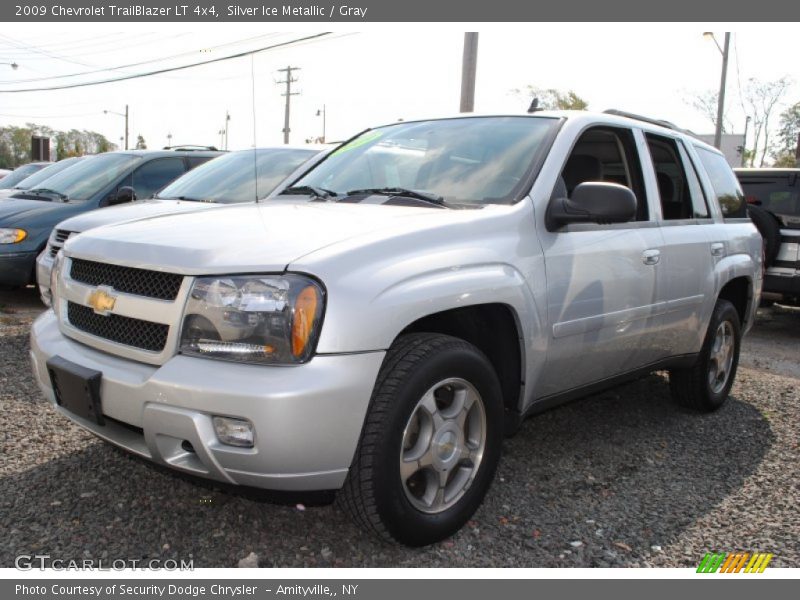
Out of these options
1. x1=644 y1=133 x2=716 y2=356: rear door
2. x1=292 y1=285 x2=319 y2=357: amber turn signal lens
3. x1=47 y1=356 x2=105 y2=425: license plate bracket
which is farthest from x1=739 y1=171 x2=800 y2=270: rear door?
x1=47 y1=356 x2=105 y2=425: license plate bracket

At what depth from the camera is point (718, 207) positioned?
467cm

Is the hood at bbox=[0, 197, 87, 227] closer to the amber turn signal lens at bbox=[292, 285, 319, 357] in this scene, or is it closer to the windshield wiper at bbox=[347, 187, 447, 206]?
the windshield wiper at bbox=[347, 187, 447, 206]

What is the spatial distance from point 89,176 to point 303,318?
627 centimetres

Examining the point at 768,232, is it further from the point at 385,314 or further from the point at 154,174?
the point at 385,314

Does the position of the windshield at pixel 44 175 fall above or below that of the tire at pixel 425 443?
above

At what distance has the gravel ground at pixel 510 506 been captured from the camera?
2.65 metres

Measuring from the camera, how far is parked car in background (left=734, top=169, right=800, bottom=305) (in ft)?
25.5

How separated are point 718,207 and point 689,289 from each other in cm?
90

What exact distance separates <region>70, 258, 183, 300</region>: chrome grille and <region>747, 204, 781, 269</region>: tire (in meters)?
7.24

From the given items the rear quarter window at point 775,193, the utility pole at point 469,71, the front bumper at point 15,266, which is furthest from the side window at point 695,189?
the utility pole at point 469,71

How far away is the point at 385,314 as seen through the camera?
2.35 meters

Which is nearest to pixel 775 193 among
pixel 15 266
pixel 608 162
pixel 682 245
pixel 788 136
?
pixel 682 245

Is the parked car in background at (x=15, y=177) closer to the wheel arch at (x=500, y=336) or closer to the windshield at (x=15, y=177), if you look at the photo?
the windshield at (x=15, y=177)

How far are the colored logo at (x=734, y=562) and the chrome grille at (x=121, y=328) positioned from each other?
2.15 meters
